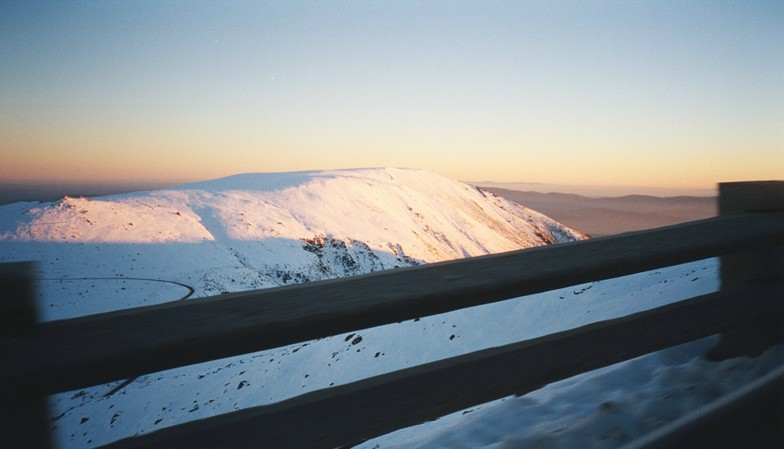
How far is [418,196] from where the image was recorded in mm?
122438

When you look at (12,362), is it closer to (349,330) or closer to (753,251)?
(349,330)

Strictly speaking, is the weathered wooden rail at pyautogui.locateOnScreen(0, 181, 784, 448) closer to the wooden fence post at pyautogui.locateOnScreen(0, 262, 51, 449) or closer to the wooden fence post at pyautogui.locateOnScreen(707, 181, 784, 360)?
the wooden fence post at pyautogui.locateOnScreen(0, 262, 51, 449)

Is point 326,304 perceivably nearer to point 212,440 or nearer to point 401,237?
point 212,440

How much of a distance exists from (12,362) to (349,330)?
0.86 meters

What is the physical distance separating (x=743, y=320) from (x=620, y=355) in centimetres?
115

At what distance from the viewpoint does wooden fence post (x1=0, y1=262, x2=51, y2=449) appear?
1209 mm

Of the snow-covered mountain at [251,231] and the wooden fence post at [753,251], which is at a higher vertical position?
the wooden fence post at [753,251]

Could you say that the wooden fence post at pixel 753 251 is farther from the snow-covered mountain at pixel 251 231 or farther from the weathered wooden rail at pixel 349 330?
the snow-covered mountain at pixel 251 231

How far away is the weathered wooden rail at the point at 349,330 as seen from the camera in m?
1.25

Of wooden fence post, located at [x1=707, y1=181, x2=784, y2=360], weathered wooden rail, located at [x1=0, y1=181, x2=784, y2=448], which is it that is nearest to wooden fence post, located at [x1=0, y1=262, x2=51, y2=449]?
weathered wooden rail, located at [x1=0, y1=181, x2=784, y2=448]

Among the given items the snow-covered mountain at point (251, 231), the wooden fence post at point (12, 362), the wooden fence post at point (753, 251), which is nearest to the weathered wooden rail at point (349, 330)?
the wooden fence post at point (12, 362)

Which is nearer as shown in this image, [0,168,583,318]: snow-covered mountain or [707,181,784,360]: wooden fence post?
[707,181,784,360]: wooden fence post

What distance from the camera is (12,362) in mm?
1198

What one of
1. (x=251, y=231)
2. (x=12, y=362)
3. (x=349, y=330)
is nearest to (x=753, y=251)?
(x=349, y=330)
